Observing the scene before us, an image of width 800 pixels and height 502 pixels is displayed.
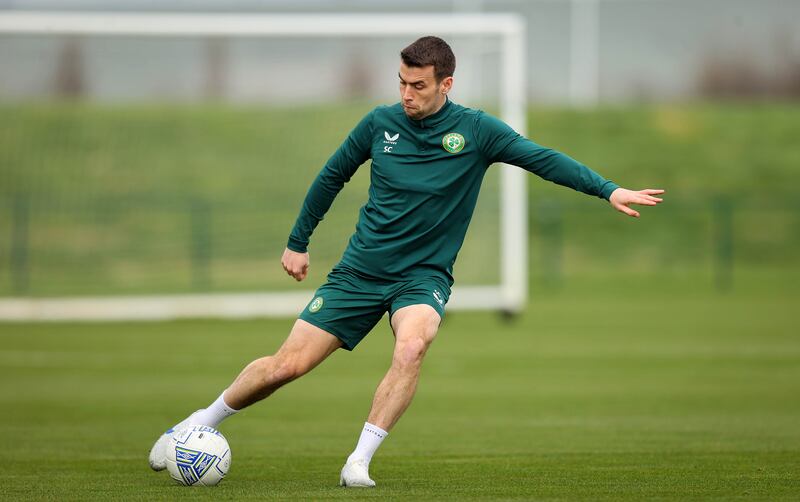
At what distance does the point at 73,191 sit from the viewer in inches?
855

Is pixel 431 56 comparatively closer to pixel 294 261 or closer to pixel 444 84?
pixel 444 84

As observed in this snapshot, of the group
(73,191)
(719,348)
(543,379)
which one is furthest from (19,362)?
(719,348)

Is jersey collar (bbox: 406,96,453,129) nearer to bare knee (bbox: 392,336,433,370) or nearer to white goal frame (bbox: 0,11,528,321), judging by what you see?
bare knee (bbox: 392,336,433,370)

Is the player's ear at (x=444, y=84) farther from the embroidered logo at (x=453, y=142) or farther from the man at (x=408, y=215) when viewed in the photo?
the embroidered logo at (x=453, y=142)

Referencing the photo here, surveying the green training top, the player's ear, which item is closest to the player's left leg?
the green training top

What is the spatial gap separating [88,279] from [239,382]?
53.1 ft

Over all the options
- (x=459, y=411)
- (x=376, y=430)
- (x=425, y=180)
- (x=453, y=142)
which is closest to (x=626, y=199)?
(x=453, y=142)

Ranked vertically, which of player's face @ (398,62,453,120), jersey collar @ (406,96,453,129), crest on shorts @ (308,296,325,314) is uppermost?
player's face @ (398,62,453,120)

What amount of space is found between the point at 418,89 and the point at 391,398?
6.02ft

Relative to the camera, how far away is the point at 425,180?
8.00m

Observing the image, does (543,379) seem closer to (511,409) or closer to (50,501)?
(511,409)

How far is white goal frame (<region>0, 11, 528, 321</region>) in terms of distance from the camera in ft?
69.9

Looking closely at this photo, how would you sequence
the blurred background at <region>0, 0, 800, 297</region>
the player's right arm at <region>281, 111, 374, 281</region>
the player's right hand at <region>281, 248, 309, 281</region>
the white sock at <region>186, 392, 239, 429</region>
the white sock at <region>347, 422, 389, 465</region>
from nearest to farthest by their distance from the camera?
the white sock at <region>347, 422, 389, 465</region> → the white sock at <region>186, 392, 239, 429</region> → the player's right arm at <region>281, 111, 374, 281</region> → the player's right hand at <region>281, 248, 309, 281</region> → the blurred background at <region>0, 0, 800, 297</region>

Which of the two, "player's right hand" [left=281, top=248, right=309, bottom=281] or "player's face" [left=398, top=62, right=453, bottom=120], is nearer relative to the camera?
"player's face" [left=398, top=62, right=453, bottom=120]
